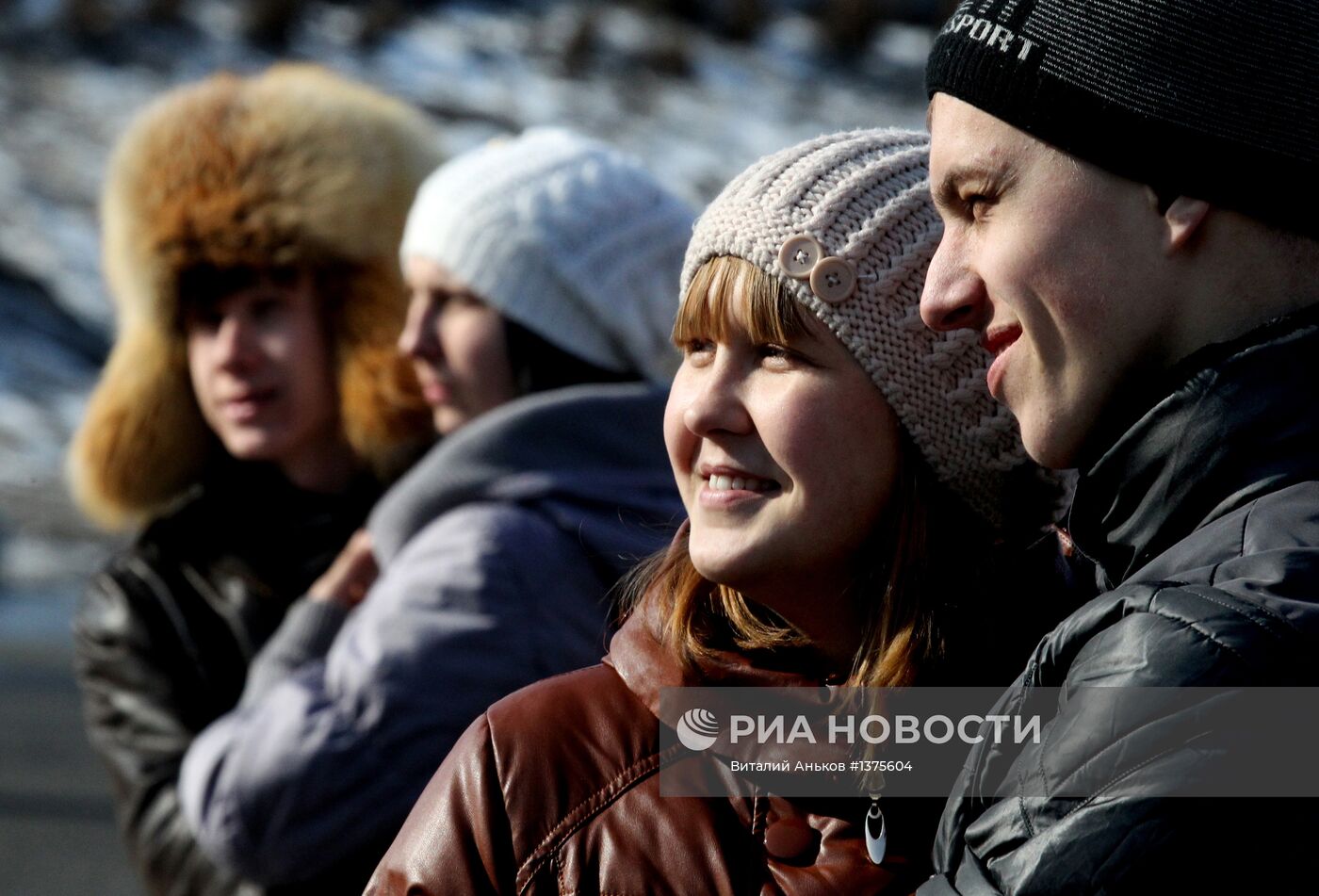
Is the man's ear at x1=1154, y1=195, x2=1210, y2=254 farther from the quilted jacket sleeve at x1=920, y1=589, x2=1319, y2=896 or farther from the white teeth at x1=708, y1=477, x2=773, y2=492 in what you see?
the white teeth at x1=708, y1=477, x2=773, y2=492

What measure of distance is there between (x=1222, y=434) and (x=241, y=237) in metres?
2.51

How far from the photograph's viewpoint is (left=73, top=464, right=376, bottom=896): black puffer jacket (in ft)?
10.4

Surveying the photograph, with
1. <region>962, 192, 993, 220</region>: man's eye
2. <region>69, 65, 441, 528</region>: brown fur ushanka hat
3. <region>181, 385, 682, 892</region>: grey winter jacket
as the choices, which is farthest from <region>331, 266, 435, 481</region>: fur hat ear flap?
<region>962, 192, 993, 220</region>: man's eye

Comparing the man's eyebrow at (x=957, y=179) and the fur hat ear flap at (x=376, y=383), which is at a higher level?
the man's eyebrow at (x=957, y=179)

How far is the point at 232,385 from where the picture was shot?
11.4 ft

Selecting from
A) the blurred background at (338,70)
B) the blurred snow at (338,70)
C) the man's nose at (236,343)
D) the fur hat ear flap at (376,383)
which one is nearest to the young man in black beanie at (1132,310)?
the fur hat ear flap at (376,383)

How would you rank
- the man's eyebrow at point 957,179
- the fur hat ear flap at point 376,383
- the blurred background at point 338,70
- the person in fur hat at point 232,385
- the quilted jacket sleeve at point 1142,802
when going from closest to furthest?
the quilted jacket sleeve at point 1142,802 < the man's eyebrow at point 957,179 < the person in fur hat at point 232,385 < the fur hat ear flap at point 376,383 < the blurred background at point 338,70

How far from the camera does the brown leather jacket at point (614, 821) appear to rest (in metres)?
1.68

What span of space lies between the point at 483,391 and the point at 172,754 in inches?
36.4

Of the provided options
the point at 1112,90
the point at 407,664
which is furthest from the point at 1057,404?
the point at 407,664

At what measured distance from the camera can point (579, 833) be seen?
1.72m

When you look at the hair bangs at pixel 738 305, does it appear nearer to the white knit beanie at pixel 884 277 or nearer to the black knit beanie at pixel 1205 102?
the white knit beanie at pixel 884 277

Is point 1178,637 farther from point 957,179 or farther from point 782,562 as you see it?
point 782,562

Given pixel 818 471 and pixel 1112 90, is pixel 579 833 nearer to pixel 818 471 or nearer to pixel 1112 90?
pixel 818 471
